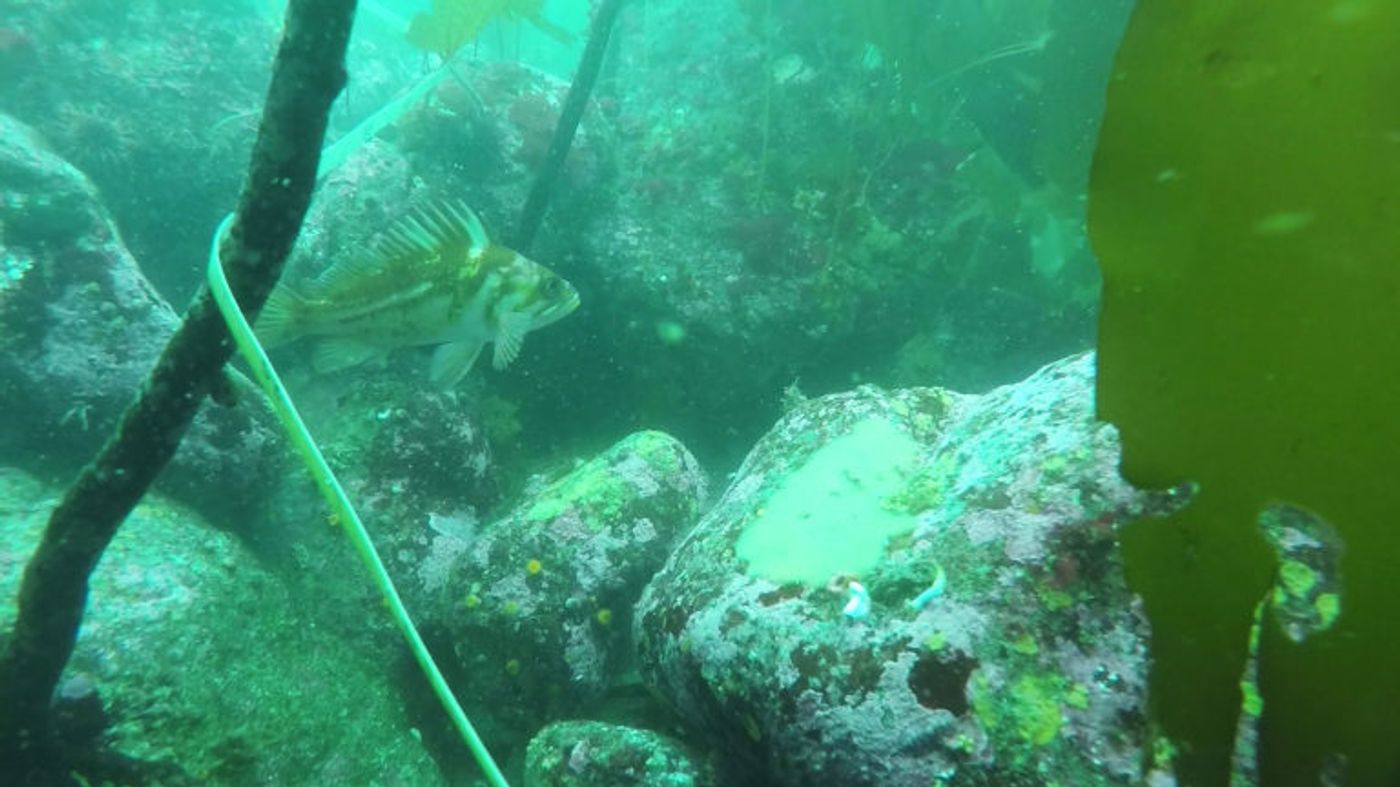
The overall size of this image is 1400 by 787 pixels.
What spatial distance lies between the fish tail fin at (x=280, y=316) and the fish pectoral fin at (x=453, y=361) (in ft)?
2.38

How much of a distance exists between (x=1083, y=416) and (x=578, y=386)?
4.30m

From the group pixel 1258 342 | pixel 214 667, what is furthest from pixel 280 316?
pixel 1258 342

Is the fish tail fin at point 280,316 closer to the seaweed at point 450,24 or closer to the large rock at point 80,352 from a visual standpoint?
the large rock at point 80,352

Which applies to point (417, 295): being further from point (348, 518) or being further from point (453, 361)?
point (348, 518)

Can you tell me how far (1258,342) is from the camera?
57.1 inches

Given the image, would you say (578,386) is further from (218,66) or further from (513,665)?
(218,66)

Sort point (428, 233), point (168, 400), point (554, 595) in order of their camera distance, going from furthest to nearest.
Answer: point (428, 233), point (554, 595), point (168, 400)

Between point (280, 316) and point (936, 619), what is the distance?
332 centimetres

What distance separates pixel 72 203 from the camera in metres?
4.28

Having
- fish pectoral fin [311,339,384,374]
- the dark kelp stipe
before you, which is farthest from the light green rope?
fish pectoral fin [311,339,384,374]

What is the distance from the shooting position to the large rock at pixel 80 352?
12.8 feet

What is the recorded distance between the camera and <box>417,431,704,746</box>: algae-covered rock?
358 centimetres

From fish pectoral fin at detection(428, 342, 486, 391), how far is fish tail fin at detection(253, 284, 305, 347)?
72cm

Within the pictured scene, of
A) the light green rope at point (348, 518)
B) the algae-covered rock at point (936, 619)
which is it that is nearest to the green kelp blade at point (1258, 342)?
the algae-covered rock at point (936, 619)
